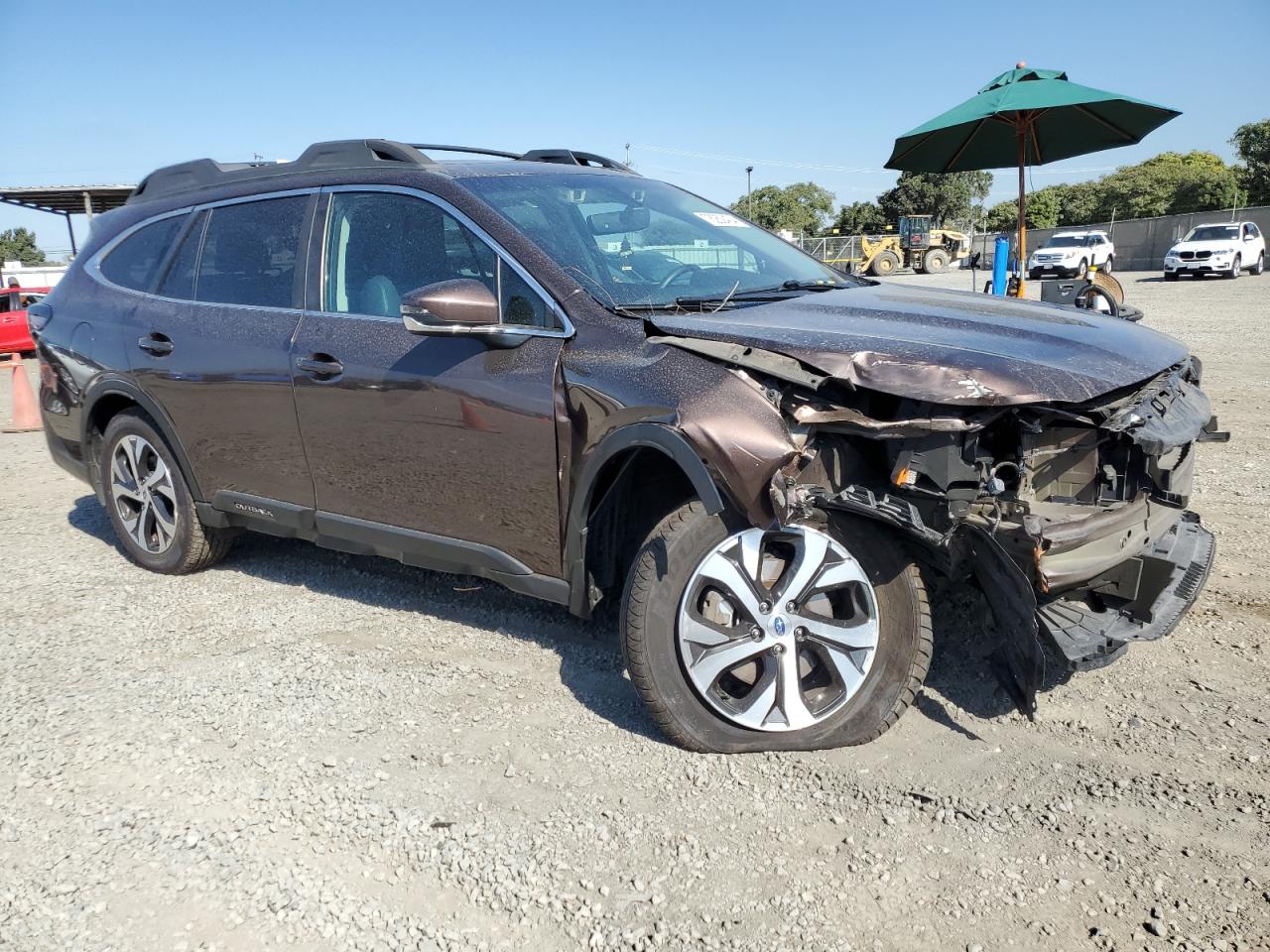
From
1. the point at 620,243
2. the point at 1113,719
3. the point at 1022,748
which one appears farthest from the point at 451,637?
the point at 1113,719

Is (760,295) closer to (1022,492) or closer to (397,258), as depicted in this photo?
(1022,492)

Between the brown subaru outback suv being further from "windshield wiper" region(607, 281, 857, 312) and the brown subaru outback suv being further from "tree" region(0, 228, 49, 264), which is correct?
"tree" region(0, 228, 49, 264)

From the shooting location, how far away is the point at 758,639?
2.91m

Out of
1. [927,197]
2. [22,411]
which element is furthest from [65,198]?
[927,197]

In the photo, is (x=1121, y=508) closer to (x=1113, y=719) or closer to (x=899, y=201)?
(x=1113, y=719)

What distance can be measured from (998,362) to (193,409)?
3.44 metres

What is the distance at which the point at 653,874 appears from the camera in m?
2.53

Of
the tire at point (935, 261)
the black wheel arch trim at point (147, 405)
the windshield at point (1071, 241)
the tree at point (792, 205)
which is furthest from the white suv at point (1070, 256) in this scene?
the tree at point (792, 205)

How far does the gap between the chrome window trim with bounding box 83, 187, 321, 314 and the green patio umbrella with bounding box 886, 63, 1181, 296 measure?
21.8 ft

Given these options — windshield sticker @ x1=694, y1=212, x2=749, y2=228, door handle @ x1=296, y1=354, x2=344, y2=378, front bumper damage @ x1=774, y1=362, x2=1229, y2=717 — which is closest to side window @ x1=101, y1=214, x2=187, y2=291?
door handle @ x1=296, y1=354, x2=344, y2=378

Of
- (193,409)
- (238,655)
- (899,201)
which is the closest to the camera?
(238,655)

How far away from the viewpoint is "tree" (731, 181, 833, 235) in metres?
93.4

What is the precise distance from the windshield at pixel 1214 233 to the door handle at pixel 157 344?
30.6m

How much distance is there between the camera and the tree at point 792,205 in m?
93.4
